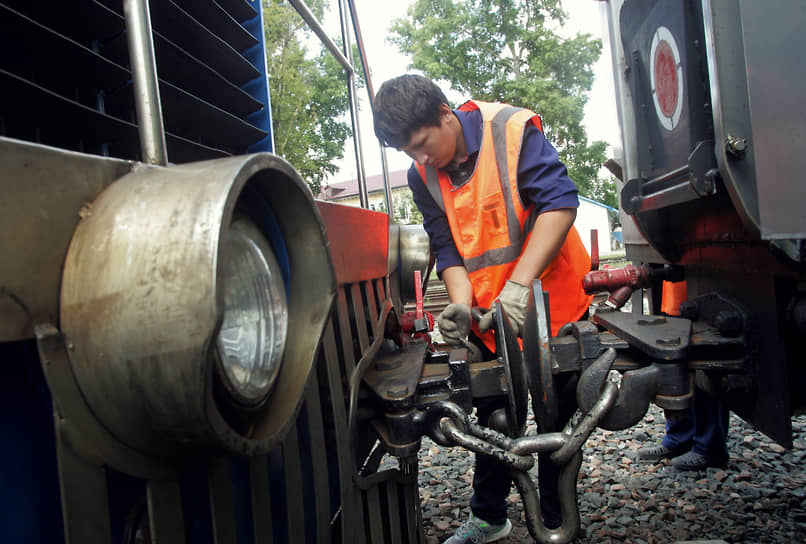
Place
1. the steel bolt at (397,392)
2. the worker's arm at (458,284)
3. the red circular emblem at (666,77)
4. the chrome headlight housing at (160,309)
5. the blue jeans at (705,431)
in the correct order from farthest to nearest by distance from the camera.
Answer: the blue jeans at (705,431)
the worker's arm at (458,284)
the red circular emblem at (666,77)
the steel bolt at (397,392)
the chrome headlight housing at (160,309)

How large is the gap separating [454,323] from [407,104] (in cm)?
99

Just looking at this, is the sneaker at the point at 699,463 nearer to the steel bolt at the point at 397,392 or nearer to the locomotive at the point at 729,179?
the locomotive at the point at 729,179

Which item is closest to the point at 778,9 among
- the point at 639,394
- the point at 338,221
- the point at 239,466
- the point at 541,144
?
the point at 541,144

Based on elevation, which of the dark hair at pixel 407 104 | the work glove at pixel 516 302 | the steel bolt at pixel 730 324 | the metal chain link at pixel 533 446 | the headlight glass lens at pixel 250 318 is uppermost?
the dark hair at pixel 407 104

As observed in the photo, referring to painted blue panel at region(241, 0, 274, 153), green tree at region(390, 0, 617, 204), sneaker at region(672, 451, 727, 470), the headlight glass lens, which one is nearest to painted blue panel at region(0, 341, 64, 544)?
the headlight glass lens

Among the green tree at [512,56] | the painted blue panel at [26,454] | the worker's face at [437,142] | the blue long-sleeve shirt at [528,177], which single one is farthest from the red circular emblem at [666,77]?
the green tree at [512,56]

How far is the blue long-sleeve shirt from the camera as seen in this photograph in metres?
2.15

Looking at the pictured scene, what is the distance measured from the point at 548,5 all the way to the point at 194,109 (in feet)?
89.7

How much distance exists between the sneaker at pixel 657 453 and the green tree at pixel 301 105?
9.31 feet

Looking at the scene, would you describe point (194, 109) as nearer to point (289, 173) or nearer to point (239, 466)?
point (289, 173)

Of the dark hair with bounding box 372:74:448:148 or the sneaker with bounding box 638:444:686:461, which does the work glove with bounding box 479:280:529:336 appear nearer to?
the dark hair with bounding box 372:74:448:148

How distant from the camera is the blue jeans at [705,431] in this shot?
2.88 metres

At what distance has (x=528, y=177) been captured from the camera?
223 cm

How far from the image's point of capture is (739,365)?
1.65 m
